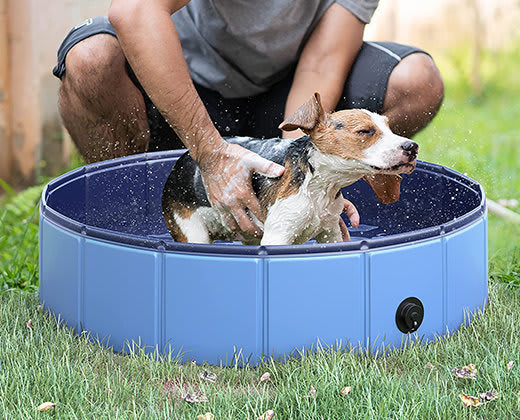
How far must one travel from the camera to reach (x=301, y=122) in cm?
248

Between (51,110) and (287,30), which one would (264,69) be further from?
(51,110)

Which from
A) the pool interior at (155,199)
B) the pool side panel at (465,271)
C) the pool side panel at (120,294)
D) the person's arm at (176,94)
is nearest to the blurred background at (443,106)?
the pool interior at (155,199)

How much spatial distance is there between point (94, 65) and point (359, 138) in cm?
130

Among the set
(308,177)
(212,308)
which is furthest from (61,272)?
(308,177)

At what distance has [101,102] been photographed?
11.3 feet

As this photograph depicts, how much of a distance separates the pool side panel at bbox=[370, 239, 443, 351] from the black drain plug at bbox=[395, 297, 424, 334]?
1 centimetres

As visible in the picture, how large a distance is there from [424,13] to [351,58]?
4.10 m

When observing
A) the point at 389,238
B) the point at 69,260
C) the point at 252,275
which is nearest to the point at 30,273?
the point at 69,260

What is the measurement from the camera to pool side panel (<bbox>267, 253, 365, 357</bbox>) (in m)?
2.38

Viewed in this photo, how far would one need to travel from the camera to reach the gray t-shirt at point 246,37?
11.1 ft

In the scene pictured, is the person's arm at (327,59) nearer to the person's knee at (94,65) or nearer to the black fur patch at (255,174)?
the black fur patch at (255,174)

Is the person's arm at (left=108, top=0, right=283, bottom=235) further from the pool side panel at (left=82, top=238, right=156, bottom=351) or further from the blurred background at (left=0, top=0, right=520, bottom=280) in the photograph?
the blurred background at (left=0, top=0, right=520, bottom=280)

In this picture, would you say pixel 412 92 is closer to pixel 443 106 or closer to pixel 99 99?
pixel 99 99

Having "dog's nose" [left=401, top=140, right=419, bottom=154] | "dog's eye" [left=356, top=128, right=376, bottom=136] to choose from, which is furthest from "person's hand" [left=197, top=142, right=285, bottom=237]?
"dog's nose" [left=401, top=140, right=419, bottom=154]
